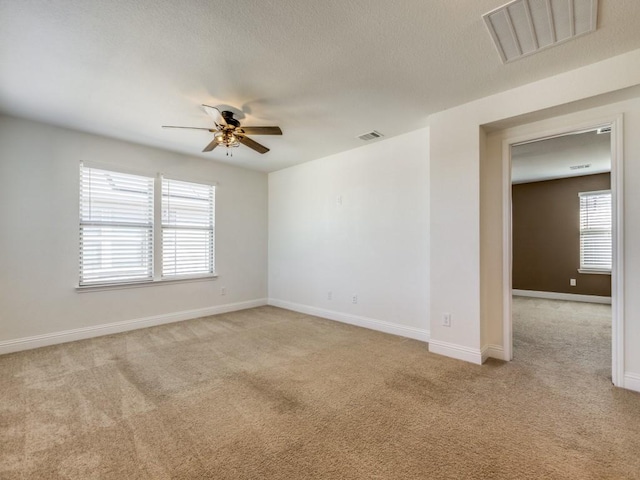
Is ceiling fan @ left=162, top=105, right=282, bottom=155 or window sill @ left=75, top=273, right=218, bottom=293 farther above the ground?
ceiling fan @ left=162, top=105, right=282, bottom=155

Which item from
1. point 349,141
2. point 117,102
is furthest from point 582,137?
point 117,102

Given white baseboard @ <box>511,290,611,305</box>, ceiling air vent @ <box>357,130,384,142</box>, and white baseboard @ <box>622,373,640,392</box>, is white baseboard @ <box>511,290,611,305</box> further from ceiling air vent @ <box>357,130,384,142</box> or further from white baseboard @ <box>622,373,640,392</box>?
ceiling air vent @ <box>357,130,384,142</box>

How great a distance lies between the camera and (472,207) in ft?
10.0

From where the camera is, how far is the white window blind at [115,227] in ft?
12.8

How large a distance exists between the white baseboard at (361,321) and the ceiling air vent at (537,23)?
3010 millimetres

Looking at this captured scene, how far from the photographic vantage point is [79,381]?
2645 millimetres

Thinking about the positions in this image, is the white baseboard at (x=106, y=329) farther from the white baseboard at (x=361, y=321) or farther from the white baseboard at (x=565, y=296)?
the white baseboard at (x=565, y=296)

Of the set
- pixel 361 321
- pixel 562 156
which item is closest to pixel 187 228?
pixel 361 321

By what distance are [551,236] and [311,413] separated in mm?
7015

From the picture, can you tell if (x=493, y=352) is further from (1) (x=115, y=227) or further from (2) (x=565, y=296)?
(1) (x=115, y=227)

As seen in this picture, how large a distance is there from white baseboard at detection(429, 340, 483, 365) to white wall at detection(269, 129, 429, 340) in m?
0.43

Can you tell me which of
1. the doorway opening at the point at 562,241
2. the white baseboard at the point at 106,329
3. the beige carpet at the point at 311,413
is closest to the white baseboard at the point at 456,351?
the beige carpet at the point at 311,413

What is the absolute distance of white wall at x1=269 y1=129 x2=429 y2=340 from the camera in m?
3.82

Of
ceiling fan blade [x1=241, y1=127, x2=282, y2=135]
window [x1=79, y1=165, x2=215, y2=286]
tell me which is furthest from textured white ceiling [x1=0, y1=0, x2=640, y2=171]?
window [x1=79, y1=165, x2=215, y2=286]
